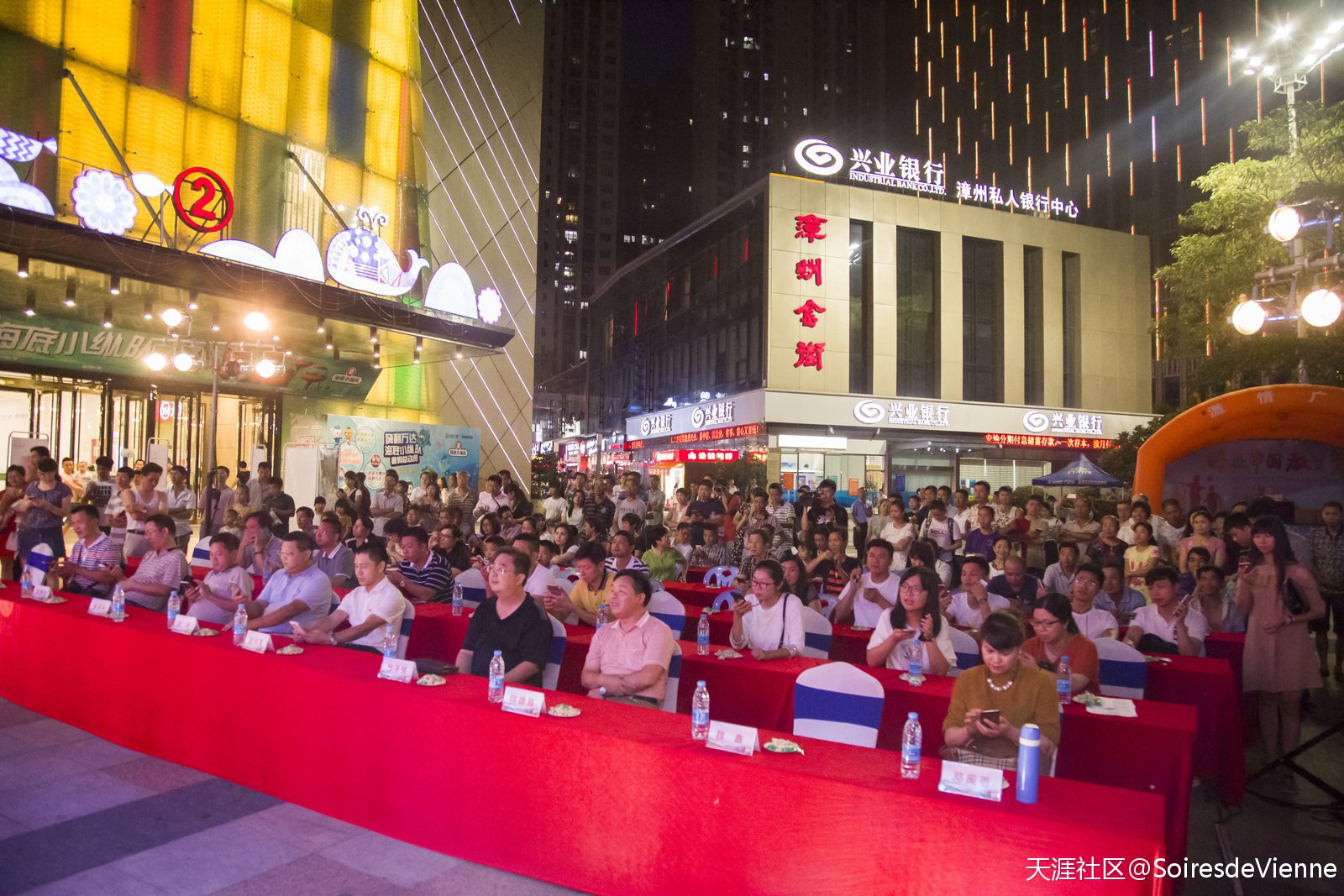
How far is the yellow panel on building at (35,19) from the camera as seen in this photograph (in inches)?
489

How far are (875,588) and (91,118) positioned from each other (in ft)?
47.3

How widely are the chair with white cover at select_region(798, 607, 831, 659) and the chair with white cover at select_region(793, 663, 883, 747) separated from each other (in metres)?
1.64

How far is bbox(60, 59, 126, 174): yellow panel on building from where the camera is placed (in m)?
13.1

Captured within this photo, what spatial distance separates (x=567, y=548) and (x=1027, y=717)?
20.6ft

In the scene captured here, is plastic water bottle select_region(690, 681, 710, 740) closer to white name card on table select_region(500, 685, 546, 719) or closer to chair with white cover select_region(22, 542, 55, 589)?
white name card on table select_region(500, 685, 546, 719)

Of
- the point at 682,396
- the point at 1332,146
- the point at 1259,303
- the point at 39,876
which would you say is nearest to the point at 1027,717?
the point at 39,876

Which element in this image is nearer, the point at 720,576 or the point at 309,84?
the point at 720,576

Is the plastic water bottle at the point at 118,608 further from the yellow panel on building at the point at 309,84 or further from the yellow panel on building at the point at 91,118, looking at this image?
the yellow panel on building at the point at 309,84

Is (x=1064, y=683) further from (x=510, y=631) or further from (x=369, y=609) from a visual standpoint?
(x=369, y=609)

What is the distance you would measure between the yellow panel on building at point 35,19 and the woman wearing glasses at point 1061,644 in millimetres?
15973

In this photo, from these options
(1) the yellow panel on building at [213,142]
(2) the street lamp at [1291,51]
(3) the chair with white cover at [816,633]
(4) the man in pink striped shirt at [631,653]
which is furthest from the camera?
(1) the yellow panel on building at [213,142]

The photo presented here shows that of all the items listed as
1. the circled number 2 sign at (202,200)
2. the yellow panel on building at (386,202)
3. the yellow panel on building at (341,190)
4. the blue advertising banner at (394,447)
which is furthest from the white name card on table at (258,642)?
the yellow panel on building at (386,202)

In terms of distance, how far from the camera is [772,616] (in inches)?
218

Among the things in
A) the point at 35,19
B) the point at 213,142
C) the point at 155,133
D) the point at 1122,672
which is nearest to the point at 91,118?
the point at 155,133
